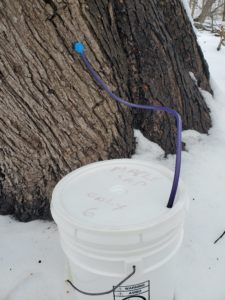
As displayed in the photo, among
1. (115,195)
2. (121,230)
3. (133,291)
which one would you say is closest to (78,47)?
(115,195)

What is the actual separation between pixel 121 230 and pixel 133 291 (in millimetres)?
235

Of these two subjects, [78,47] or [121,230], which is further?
[78,47]

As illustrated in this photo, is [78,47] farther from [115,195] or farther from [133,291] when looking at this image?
[133,291]

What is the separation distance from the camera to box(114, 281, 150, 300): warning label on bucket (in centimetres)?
105

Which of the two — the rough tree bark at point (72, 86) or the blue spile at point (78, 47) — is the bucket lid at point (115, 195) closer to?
the rough tree bark at point (72, 86)

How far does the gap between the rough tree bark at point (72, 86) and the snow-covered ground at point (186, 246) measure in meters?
0.09

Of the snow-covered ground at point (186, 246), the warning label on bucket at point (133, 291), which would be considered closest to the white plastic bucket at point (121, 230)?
the warning label on bucket at point (133, 291)

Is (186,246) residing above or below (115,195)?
below

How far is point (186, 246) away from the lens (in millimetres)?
1510

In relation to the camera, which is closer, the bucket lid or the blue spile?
the bucket lid

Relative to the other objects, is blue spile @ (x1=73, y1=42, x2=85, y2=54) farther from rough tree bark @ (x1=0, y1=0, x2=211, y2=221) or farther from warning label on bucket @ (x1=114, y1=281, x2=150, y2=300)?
warning label on bucket @ (x1=114, y1=281, x2=150, y2=300)

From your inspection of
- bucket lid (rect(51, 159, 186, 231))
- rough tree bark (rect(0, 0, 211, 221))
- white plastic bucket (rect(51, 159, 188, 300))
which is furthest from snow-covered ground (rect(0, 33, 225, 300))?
bucket lid (rect(51, 159, 186, 231))

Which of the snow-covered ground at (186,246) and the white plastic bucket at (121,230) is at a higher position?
the white plastic bucket at (121,230)

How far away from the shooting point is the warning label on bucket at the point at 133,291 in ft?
3.43
